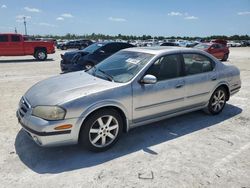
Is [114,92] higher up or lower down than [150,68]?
lower down

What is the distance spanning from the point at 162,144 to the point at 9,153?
2.37 m

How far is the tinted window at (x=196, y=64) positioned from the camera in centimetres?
461

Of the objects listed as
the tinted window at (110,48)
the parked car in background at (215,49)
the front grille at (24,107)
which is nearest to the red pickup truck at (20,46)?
the tinted window at (110,48)

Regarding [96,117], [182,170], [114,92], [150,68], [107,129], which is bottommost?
[182,170]

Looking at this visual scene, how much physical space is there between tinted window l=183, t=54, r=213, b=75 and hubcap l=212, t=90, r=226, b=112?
60 cm

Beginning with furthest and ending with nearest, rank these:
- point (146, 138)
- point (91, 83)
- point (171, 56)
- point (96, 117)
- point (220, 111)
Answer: point (220, 111) < point (171, 56) < point (146, 138) < point (91, 83) < point (96, 117)

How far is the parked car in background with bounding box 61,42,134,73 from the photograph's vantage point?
378 inches

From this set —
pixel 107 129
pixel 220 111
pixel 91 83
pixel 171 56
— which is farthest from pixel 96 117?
pixel 220 111

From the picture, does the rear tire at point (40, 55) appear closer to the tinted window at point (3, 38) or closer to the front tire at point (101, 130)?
the tinted window at point (3, 38)

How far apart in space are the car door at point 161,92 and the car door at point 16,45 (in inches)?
597

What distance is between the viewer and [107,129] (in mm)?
3646

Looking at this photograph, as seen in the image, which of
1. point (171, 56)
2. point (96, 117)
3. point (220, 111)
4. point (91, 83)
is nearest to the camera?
point (96, 117)

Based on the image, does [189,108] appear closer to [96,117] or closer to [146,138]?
[146,138]

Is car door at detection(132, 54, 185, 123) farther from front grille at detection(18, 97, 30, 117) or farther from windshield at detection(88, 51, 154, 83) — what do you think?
front grille at detection(18, 97, 30, 117)
